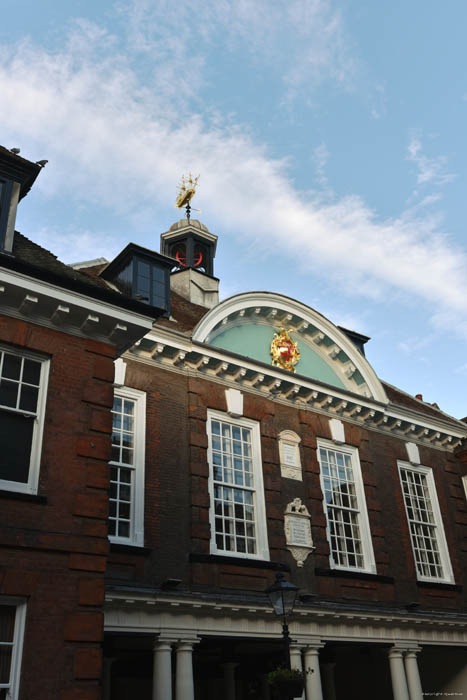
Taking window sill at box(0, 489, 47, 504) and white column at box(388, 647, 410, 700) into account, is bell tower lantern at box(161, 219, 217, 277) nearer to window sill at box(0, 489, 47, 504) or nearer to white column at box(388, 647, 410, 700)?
white column at box(388, 647, 410, 700)

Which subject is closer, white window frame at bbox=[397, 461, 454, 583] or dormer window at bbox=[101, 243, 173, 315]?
dormer window at bbox=[101, 243, 173, 315]

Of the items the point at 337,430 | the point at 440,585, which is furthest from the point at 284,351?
the point at 440,585

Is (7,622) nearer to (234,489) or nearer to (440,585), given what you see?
(234,489)

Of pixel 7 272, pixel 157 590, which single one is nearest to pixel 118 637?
pixel 157 590

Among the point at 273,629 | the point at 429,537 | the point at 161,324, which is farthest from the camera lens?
the point at 429,537

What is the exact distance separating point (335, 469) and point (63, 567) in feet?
33.4

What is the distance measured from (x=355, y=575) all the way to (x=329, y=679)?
3.58 metres

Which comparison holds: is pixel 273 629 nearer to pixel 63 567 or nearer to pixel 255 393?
pixel 255 393

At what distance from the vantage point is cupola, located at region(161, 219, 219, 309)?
22094 mm

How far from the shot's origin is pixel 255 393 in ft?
53.9

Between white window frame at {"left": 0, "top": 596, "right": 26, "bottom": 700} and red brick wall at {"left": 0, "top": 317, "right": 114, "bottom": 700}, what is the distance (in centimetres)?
7

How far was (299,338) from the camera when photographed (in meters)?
18.9

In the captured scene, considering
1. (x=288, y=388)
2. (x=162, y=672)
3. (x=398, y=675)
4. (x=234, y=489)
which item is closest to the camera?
(x=162, y=672)

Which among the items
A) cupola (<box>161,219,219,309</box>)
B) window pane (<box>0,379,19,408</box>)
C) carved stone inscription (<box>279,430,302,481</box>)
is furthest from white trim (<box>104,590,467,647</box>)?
cupola (<box>161,219,219,309</box>)
